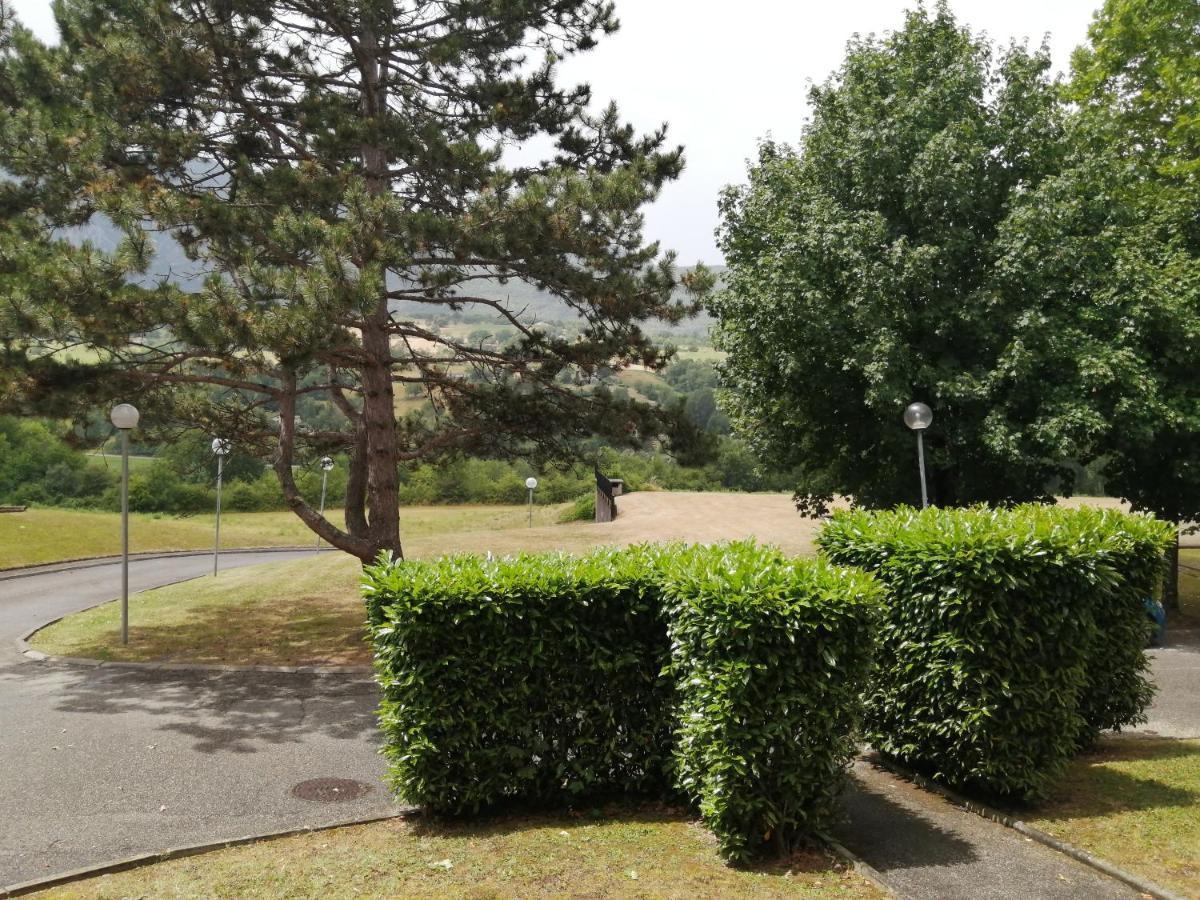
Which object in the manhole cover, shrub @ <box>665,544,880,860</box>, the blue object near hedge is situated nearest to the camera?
shrub @ <box>665,544,880,860</box>

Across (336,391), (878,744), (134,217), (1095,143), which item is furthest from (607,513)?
(878,744)

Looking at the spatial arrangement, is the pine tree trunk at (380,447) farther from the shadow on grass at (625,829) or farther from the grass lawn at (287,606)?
the shadow on grass at (625,829)

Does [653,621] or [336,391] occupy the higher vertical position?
[336,391]

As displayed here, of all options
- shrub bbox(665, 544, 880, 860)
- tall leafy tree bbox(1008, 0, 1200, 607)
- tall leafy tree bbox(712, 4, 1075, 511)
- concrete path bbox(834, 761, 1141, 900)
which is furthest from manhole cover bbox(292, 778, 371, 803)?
tall leafy tree bbox(1008, 0, 1200, 607)

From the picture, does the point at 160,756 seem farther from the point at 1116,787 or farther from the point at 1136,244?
the point at 1136,244

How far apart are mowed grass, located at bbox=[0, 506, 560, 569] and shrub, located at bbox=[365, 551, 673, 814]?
76.4 ft

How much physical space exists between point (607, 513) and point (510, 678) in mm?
28752

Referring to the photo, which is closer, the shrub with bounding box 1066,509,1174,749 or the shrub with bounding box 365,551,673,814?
the shrub with bounding box 365,551,673,814

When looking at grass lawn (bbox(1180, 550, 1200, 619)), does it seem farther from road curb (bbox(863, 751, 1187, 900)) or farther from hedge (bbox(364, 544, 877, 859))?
hedge (bbox(364, 544, 877, 859))

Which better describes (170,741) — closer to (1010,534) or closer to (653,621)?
(653,621)

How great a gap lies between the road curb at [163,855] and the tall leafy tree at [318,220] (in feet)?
19.6

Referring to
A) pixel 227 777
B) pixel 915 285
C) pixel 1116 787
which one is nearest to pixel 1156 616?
pixel 915 285

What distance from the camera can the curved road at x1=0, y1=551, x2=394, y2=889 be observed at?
6.14 metres

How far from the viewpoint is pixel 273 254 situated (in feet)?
39.3
